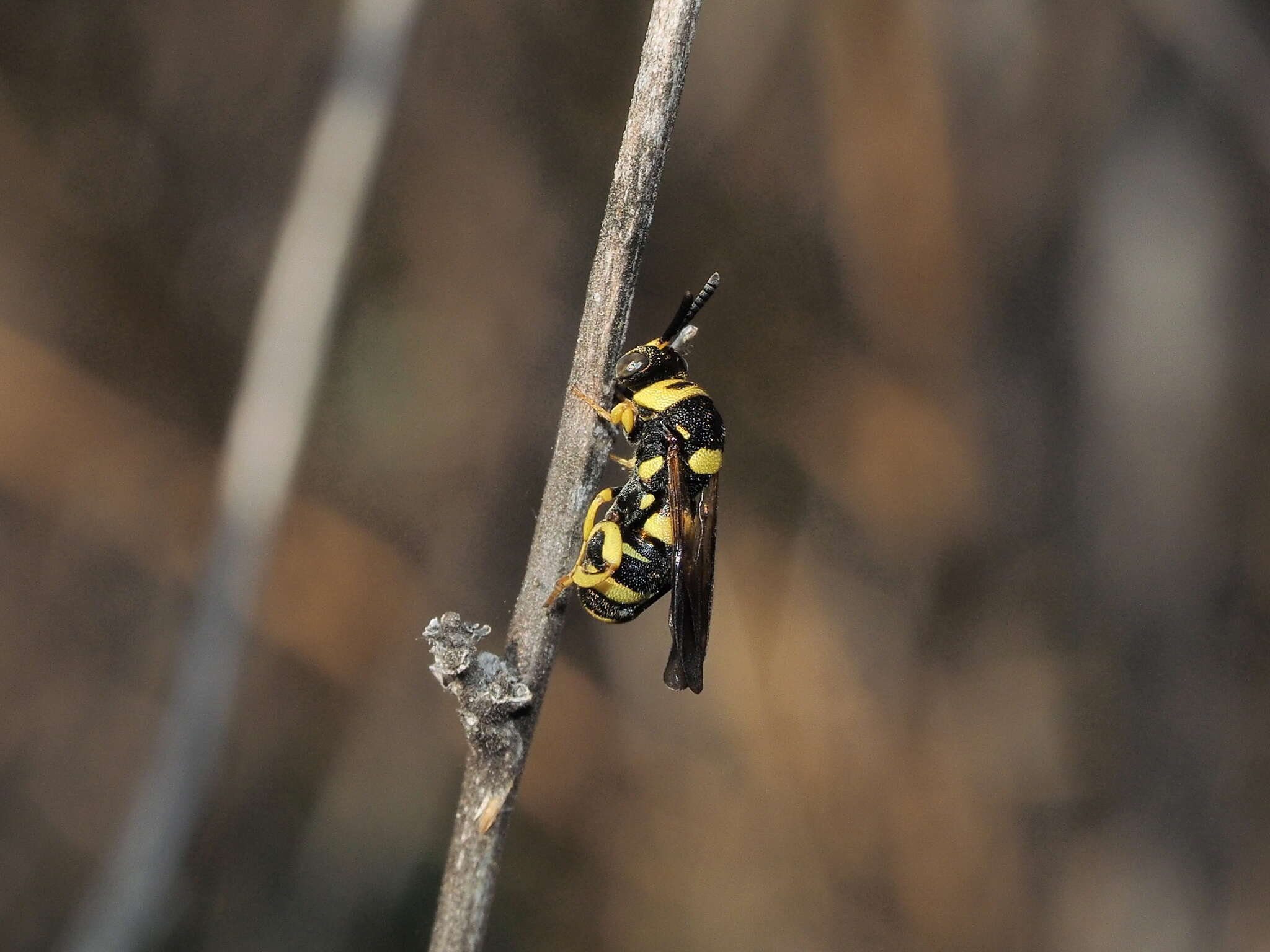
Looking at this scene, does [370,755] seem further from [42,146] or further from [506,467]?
[42,146]

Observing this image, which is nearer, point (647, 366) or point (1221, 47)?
point (647, 366)

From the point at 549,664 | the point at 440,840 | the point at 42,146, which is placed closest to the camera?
the point at 549,664

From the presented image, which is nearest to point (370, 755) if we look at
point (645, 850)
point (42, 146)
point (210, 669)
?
point (210, 669)

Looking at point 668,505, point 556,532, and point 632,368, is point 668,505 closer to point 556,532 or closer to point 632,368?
point 632,368

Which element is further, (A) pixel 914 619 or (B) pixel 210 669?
(A) pixel 914 619

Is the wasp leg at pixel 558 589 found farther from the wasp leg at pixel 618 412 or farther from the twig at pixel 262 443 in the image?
the twig at pixel 262 443

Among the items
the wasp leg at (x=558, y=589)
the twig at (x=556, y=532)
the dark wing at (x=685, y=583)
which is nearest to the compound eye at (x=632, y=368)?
the dark wing at (x=685, y=583)

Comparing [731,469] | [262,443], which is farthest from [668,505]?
[731,469]

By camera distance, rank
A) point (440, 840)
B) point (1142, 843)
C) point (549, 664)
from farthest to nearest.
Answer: point (1142, 843), point (440, 840), point (549, 664)
